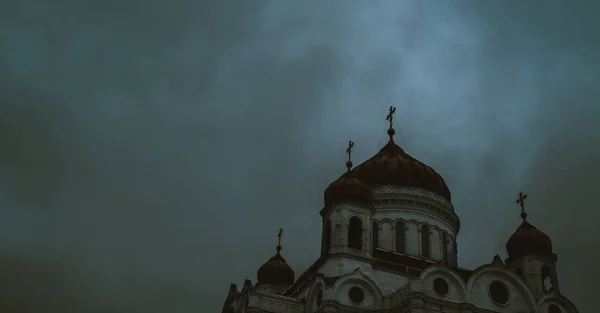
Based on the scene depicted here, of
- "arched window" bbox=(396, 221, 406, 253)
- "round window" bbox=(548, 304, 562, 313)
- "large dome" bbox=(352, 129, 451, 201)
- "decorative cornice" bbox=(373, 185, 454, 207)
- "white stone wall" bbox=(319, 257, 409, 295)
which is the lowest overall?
"round window" bbox=(548, 304, 562, 313)

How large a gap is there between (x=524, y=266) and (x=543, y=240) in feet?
5.31

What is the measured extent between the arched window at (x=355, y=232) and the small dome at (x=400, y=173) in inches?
193

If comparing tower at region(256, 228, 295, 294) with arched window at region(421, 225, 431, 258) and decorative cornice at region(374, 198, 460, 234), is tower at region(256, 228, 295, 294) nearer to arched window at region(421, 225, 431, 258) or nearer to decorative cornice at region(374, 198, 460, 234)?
decorative cornice at region(374, 198, 460, 234)

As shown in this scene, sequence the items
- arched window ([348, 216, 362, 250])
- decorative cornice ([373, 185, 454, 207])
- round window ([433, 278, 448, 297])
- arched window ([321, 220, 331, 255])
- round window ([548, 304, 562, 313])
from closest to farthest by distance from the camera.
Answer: round window ([433, 278, 448, 297]) < round window ([548, 304, 562, 313]) < arched window ([348, 216, 362, 250]) < arched window ([321, 220, 331, 255]) < decorative cornice ([373, 185, 454, 207])

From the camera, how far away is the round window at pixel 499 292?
94.2 ft

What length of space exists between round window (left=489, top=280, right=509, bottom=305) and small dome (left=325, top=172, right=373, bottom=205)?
20.7 feet

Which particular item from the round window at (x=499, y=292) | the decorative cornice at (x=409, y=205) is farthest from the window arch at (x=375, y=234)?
the round window at (x=499, y=292)

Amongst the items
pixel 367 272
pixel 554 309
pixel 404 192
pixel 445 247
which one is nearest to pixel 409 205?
pixel 404 192

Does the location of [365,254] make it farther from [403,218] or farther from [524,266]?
[524,266]

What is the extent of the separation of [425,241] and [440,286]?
20.4 ft

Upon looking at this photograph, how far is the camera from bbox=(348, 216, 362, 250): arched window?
99.9 feet

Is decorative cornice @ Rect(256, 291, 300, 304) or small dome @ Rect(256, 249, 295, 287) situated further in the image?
small dome @ Rect(256, 249, 295, 287)

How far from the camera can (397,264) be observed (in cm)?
3092

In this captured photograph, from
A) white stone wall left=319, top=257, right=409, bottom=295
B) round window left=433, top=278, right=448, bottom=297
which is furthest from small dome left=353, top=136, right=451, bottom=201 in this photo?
round window left=433, top=278, right=448, bottom=297
